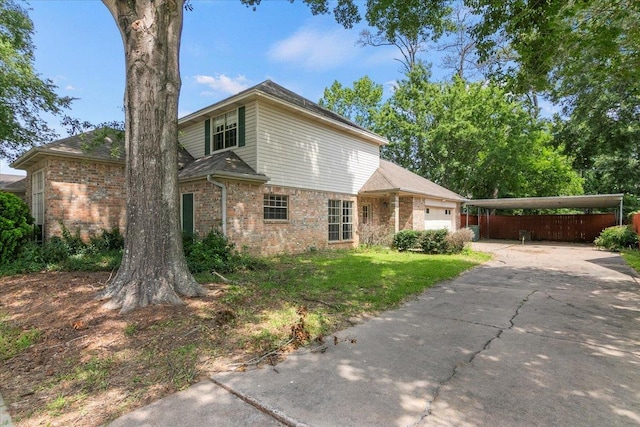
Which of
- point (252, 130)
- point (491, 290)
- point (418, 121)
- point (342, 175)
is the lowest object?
point (491, 290)

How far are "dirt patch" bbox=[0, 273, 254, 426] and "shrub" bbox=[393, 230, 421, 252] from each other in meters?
9.98

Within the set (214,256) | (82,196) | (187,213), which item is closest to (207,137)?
(187,213)

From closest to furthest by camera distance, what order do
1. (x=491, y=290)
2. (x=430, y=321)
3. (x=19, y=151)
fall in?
(x=430, y=321)
(x=491, y=290)
(x=19, y=151)

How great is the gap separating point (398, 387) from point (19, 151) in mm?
22278

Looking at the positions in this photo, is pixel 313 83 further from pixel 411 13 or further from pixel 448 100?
pixel 411 13

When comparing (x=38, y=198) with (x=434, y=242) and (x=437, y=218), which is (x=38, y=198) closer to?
(x=434, y=242)

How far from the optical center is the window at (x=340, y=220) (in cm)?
1427

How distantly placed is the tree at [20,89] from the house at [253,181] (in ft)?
15.8

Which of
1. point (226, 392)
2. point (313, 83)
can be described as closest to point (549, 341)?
point (226, 392)

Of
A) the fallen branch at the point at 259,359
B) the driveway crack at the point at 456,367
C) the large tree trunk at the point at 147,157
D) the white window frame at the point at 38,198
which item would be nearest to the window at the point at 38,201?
the white window frame at the point at 38,198

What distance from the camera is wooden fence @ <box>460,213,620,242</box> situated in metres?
20.5

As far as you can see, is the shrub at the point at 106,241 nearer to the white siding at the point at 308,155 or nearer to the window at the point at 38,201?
the window at the point at 38,201

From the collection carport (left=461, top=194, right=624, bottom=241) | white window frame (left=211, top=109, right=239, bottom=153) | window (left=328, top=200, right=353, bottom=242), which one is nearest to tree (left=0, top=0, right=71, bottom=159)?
white window frame (left=211, top=109, right=239, bottom=153)

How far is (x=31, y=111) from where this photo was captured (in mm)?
15570
